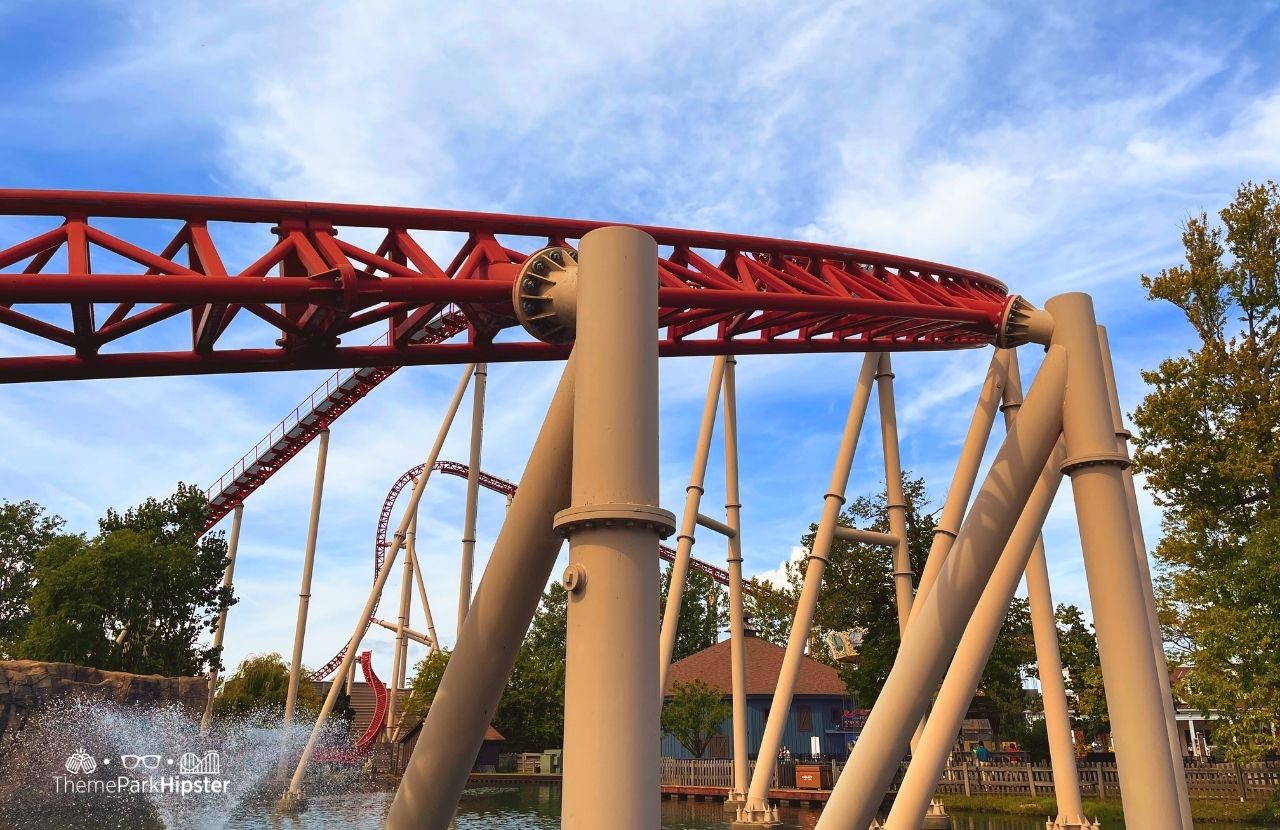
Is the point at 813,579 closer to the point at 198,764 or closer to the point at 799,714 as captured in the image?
the point at 198,764

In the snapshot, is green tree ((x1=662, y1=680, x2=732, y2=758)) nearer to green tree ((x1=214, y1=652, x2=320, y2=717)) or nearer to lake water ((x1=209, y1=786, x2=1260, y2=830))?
lake water ((x1=209, y1=786, x2=1260, y2=830))

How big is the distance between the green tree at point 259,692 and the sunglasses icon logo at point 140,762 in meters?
22.6

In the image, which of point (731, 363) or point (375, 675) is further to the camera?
point (375, 675)

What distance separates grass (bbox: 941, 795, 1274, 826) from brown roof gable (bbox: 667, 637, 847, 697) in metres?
13.3

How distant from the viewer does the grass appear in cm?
1941

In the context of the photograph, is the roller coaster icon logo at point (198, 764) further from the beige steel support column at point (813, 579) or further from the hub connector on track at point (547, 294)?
the hub connector on track at point (547, 294)

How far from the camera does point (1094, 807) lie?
21.0 m

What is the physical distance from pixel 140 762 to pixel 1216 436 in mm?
24970

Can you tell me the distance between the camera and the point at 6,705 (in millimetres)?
20828

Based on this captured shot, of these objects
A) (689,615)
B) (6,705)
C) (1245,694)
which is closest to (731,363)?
(1245,694)

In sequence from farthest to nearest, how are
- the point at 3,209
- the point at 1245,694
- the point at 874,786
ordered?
the point at 1245,694 → the point at 3,209 → the point at 874,786

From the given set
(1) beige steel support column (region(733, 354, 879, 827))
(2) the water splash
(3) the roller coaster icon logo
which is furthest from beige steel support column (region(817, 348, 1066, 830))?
(3) the roller coaster icon logo

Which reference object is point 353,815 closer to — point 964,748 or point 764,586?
point 964,748

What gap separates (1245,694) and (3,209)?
19.8 m
